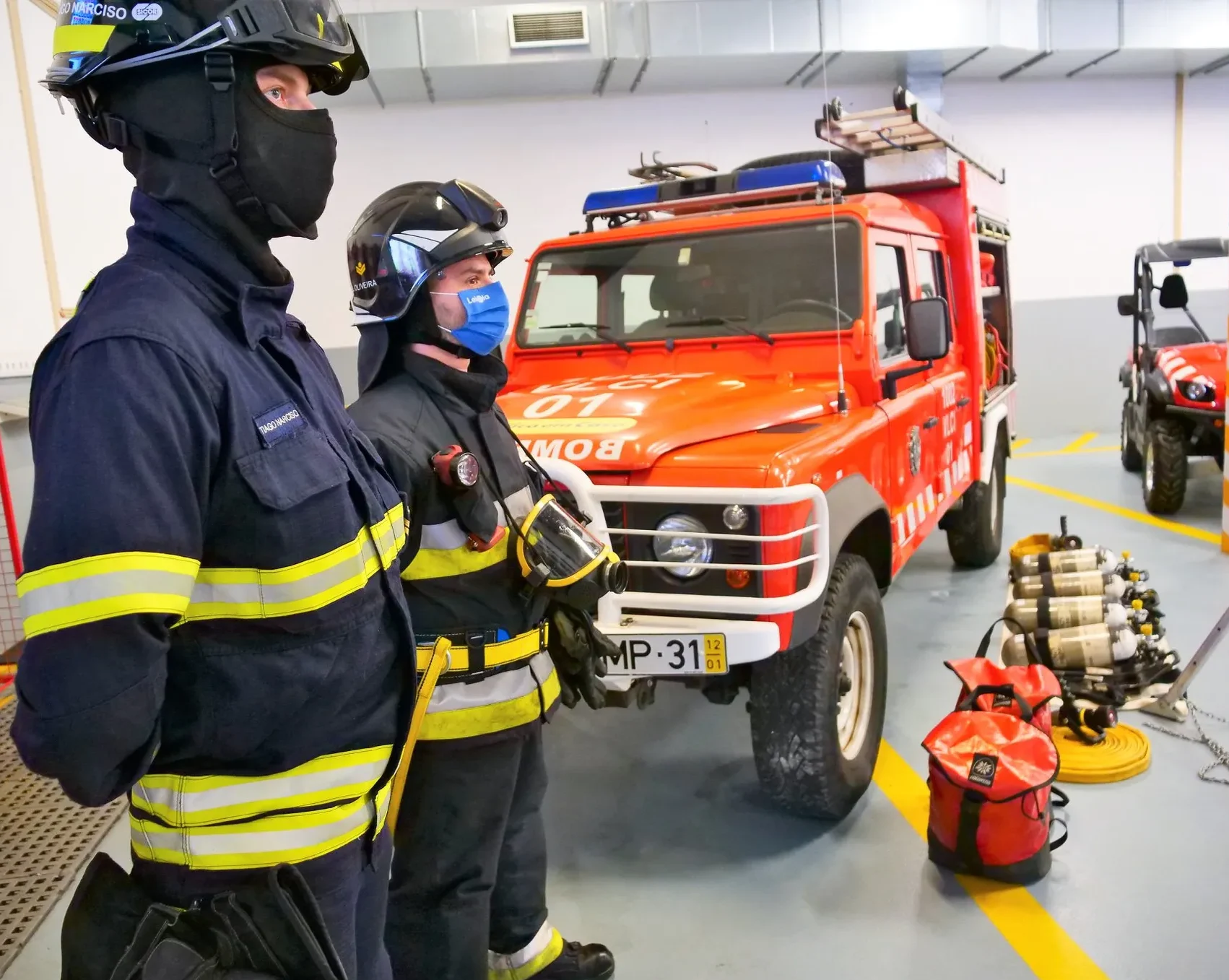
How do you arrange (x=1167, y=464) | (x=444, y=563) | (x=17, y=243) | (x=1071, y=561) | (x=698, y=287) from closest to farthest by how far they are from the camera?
1. (x=444, y=563)
2. (x=698, y=287)
3. (x=1071, y=561)
4. (x=17, y=243)
5. (x=1167, y=464)

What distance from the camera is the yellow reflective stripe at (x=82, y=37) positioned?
3.92ft

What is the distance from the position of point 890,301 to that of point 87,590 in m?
3.45

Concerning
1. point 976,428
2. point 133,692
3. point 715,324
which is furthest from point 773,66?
point 133,692

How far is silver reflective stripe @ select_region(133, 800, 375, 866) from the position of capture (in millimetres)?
1298

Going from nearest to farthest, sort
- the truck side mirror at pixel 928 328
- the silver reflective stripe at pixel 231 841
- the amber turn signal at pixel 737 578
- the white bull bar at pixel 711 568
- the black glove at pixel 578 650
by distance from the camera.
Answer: the silver reflective stripe at pixel 231 841 → the black glove at pixel 578 650 → the white bull bar at pixel 711 568 → the amber turn signal at pixel 737 578 → the truck side mirror at pixel 928 328

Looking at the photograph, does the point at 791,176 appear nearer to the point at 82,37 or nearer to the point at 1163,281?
the point at 82,37

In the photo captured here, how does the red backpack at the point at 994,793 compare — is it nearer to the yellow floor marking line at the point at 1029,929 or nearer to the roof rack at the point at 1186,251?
the yellow floor marking line at the point at 1029,929

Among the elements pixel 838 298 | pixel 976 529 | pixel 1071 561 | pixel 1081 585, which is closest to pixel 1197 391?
pixel 976 529

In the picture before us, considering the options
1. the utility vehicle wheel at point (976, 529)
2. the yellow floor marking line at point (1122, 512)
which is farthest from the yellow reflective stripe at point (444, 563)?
the yellow floor marking line at point (1122, 512)

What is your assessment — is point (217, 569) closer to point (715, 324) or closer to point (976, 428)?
point (715, 324)

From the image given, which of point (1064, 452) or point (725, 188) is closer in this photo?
point (725, 188)

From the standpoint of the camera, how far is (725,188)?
432 cm

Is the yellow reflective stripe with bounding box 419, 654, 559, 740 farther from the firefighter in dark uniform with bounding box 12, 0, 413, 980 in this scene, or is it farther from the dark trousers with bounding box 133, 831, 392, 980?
the firefighter in dark uniform with bounding box 12, 0, 413, 980

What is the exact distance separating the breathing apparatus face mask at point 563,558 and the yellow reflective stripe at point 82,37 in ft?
Answer: 3.81
